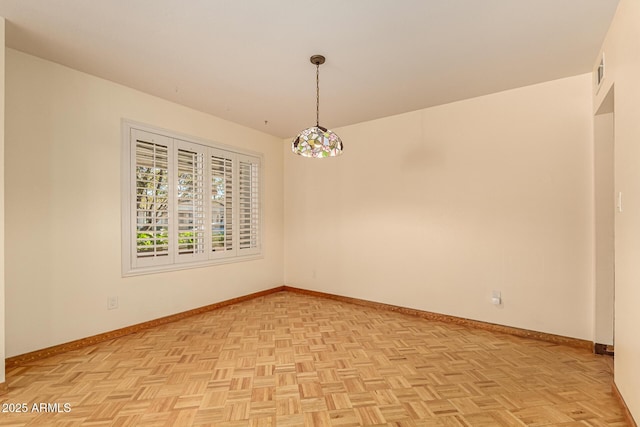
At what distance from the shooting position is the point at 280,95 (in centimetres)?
347

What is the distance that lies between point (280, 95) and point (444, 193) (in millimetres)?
2224

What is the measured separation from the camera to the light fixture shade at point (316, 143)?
2.43 metres

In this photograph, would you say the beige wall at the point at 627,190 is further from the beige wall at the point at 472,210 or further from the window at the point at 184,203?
the window at the point at 184,203

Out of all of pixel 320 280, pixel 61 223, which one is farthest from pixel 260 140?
pixel 61 223

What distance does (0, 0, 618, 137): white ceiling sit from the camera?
2.06 metres

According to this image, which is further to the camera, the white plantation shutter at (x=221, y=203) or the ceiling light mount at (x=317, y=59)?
the white plantation shutter at (x=221, y=203)

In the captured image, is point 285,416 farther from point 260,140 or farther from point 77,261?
point 260,140

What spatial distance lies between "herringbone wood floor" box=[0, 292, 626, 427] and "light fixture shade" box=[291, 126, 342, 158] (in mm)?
1733

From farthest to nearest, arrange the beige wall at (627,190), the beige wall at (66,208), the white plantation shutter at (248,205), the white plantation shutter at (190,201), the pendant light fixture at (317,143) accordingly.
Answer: the white plantation shutter at (248,205) < the white plantation shutter at (190,201) < the beige wall at (66,208) < the pendant light fixture at (317,143) < the beige wall at (627,190)

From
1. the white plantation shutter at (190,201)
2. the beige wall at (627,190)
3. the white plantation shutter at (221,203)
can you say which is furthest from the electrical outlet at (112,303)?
the beige wall at (627,190)

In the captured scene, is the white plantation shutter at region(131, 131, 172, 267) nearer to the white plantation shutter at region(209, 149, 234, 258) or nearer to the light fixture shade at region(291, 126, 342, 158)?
the white plantation shutter at region(209, 149, 234, 258)

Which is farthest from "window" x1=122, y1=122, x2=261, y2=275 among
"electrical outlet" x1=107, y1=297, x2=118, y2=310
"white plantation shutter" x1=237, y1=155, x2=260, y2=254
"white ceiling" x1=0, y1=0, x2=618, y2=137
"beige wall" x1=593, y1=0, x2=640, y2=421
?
"beige wall" x1=593, y1=0, x2=640, y2=421

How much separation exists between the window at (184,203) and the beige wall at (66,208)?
14 centimetres

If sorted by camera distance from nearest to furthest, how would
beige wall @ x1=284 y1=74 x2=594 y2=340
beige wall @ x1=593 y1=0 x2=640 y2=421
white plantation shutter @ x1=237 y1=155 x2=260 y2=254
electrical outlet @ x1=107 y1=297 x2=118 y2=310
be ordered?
beige wall @ x1=593 y1=0 x2=640 y2=421 < beige wall @ x1=284 y1=74 x2=594 y2=340 < electrical outlet @ x1=107 y1=297 x2=118 y2=310 < white plantation shutter @ x1=237 y1=155 x2=260 y2=254
